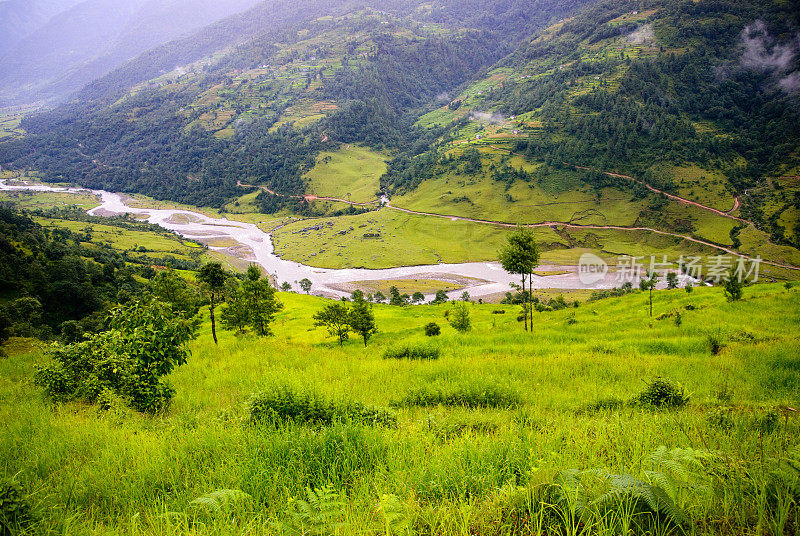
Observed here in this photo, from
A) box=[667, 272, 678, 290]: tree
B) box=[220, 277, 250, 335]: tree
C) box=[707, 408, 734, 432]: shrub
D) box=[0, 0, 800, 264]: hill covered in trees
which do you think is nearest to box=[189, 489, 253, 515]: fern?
box=[707, 408, 734, 432]: shrub

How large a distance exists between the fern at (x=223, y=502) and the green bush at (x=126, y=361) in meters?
4.43

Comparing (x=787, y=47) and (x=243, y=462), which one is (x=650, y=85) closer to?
(x=787, y=47)

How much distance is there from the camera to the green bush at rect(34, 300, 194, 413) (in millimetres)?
6086

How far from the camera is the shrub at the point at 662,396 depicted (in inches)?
231

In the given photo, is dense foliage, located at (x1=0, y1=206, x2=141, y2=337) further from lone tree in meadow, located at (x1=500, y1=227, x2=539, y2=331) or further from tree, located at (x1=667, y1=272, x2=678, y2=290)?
tree, located at (x1=667, y1=272, x2=678, y2=290)

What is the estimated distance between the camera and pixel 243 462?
3.30m

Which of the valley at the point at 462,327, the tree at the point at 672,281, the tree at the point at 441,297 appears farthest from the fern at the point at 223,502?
the tree at the point at 672,281

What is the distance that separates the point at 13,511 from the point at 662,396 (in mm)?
8021

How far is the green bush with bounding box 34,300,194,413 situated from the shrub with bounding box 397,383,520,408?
4.33 meters

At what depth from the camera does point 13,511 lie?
2500 millimetres

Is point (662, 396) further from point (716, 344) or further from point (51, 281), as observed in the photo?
point (51, 281)

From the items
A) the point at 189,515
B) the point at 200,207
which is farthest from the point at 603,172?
the point at 200,207

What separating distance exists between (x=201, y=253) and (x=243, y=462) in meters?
110

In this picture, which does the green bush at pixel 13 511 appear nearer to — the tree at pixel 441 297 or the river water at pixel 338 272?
the tree at pixel 441 297
